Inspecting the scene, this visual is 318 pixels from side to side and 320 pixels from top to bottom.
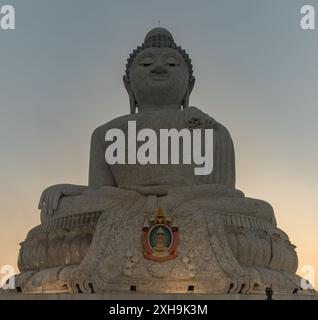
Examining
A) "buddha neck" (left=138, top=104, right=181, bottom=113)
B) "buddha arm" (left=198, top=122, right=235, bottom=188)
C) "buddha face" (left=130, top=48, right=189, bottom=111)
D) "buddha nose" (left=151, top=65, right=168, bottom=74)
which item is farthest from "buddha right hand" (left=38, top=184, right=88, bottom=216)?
"buddha nose" (left=151, top=65, right=168, bottom=74)

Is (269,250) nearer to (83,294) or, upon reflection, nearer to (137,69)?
(83,294)

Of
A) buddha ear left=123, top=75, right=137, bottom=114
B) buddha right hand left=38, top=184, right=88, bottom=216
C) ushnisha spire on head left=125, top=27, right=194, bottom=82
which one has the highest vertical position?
ushnisha spire on head left=125, top=27, right=194, bottom=82

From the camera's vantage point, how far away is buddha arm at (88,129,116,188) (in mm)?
12906

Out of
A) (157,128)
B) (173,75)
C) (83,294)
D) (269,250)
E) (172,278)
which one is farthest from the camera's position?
(173,75)

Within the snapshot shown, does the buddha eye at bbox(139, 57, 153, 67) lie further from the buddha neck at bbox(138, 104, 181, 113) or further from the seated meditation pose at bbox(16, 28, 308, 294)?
the seated meditation pose at bbox(16, 28, 308, 294)

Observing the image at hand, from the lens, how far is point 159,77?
13.7 m

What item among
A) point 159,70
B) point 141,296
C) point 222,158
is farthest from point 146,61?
point 141,296

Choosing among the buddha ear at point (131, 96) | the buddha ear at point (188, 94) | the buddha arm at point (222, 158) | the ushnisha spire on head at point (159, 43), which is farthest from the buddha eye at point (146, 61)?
the buddha arm at point (222, 158)

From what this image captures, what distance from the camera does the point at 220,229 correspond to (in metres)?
10.5

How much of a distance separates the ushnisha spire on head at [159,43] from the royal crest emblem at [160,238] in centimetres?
457

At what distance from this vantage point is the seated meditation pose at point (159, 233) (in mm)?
10164

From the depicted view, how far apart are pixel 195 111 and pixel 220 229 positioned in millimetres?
3062

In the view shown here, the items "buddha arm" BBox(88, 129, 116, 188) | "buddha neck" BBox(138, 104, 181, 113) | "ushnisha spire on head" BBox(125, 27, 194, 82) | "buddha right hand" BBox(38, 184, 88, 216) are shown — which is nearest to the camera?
"buddha right hand" BBox(38, 184, 88, 216)
